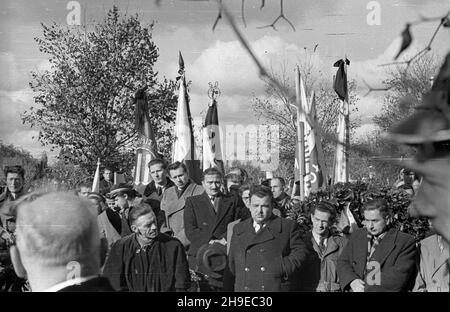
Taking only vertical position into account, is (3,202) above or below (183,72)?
below

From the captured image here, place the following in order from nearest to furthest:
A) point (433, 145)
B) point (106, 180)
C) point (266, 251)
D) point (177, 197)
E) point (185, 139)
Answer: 1. point (433, 145)
2. point (266, 251)
3. point (177, 197)
4. point (185, 139)
5. point (106, 180)

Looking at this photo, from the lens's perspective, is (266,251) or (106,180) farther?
(106,180)

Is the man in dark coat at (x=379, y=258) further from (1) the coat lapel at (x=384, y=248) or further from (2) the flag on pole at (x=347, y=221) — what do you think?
(2) the flag on pole at (x=347, y=221)

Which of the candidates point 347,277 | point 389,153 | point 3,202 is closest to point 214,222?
point 347,277

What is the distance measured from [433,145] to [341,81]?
5371mm

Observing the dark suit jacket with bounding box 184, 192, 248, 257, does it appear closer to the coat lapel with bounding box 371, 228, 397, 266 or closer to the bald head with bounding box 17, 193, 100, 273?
the coat lapel with bounding box 371, 228, 397, 266

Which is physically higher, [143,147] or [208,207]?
[143,147]

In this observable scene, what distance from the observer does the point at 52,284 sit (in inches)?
80.7

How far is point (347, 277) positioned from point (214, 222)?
3.71ft

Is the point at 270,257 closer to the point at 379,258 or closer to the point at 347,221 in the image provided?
the point at 379,258

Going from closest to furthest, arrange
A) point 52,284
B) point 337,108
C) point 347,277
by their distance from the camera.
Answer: point 52,284 → point 347,277 → point 337,108

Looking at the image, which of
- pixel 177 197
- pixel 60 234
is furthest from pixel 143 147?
pixel 60 234

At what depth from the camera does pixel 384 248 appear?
4.73 metres
